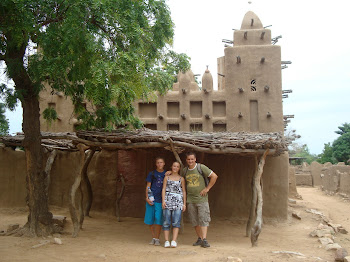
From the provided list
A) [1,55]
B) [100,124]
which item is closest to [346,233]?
[100,124]

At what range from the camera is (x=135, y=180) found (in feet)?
39.6

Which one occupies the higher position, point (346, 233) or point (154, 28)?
point (154, 28)

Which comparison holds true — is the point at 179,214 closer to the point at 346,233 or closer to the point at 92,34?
the point at 92,34

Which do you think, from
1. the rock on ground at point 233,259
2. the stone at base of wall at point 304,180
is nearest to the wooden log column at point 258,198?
the rock on ground at point 233,259

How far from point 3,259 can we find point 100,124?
12.6ft

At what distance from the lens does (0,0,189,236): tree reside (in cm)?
774

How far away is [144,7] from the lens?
8664 mm

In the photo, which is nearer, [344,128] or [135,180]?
[135,180]

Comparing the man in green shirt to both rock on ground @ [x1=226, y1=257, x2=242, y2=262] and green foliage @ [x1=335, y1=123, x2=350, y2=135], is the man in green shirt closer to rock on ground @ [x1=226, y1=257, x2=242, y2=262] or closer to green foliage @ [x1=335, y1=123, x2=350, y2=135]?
rock on ground @ [x1=226, y1=257, x2=242, y2=262]

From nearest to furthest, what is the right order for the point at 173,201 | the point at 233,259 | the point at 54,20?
the point at 233,259, the point at 173,201, the point at 54,20

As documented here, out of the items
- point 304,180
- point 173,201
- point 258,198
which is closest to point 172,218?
point 173,201

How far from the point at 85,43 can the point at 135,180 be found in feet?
17.5

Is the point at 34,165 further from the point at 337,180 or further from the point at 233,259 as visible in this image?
the point at 337,180

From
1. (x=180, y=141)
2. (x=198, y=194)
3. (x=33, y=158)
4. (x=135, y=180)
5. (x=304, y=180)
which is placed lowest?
(x=304, y=180)
